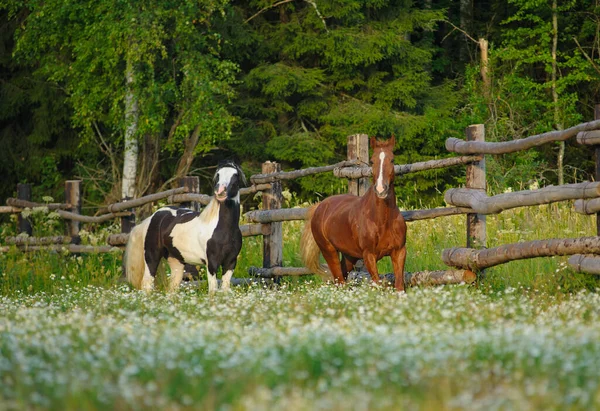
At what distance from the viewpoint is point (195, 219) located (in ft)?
34.9

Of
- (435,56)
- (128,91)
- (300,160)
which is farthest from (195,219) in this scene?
(435,56)

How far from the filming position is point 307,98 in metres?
24.7

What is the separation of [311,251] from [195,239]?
129cm

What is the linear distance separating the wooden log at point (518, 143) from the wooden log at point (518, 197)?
1.34ft

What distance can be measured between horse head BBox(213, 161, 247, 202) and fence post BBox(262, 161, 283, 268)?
218cm

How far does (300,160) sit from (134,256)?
1302 centimetres

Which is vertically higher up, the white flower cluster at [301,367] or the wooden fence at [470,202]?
the wooden fence at [470,202]

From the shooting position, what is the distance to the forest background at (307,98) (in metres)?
22.7

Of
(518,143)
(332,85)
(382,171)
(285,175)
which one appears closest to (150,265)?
(285,175)

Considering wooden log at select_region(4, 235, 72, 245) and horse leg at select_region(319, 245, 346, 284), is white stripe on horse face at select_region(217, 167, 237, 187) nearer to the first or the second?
horse leg at select_region(319, 245, 346, 284)

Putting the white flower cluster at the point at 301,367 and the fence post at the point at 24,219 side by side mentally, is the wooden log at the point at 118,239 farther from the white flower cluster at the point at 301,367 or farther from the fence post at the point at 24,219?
the white flower cluster at the point at 301,367

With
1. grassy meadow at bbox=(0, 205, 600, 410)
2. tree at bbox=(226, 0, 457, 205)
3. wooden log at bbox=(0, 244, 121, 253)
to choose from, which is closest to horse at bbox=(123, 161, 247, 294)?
grassy meadow at bbox=(0, 205, 600, 410)

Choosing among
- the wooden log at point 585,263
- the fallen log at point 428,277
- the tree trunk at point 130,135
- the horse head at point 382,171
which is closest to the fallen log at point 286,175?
the fallen log at point 428,277

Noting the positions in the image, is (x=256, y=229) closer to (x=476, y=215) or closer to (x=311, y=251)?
(x=311, y=251)
